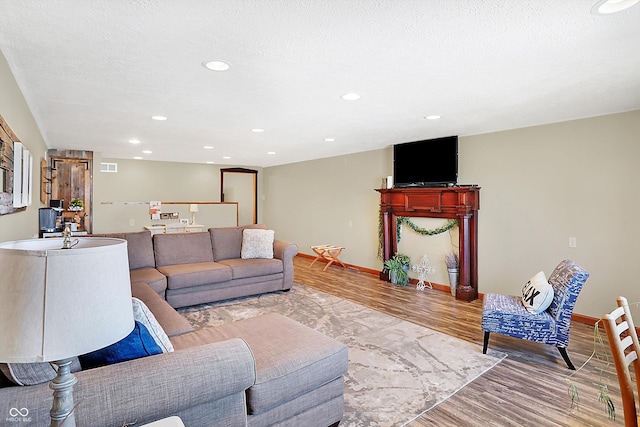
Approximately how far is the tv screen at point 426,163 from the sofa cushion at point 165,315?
156 inches

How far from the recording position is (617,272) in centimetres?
366

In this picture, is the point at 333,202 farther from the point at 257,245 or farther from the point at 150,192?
the point at 150,192

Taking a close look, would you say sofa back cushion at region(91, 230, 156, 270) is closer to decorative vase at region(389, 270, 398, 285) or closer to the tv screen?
decorative vase at region(389, 270, 398, 285)

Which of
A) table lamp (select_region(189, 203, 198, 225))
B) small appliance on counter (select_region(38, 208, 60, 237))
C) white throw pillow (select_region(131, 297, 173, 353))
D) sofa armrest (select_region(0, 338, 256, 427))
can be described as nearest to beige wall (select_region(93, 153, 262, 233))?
table lamp (select_region(189, 203, 198, 225))

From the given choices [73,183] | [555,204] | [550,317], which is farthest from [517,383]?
[73,183]

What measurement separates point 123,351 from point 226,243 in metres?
3.75

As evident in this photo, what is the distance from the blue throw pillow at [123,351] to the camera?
4.91 ft

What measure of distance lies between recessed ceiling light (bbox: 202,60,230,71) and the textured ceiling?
2.7 inches

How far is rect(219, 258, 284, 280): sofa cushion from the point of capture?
4.65 metres

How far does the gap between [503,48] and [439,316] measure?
9.88 feet

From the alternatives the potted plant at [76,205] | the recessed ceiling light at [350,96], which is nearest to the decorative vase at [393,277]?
the recessed ceiling light at [350,96]

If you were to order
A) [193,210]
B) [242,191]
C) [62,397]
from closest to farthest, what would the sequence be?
[62,397], [193,210], [242,191]

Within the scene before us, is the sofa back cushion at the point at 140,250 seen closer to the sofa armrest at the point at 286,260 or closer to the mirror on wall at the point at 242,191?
the sofa armrest at the point at 286,260

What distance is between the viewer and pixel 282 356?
1.91 metres
